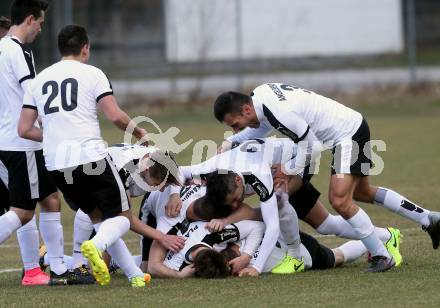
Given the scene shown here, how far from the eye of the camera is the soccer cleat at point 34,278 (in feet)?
24.8

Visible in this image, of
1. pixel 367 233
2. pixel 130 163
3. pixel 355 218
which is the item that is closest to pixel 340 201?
pixel 355 218

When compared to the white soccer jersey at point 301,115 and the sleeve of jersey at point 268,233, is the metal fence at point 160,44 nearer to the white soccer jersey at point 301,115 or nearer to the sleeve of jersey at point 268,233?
the white soccer jersey at point 301,115

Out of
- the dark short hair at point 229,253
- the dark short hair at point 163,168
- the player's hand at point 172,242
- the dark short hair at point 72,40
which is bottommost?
the dark short hair at point 229,253

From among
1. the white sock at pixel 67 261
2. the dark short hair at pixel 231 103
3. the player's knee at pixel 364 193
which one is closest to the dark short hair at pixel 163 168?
→ the dark short hair at pixel 231 103

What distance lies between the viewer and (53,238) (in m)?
7.76

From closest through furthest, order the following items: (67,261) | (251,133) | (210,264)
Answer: (210,264)
(67,261)
(251,133)

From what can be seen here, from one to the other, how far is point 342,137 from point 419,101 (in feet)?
60.3

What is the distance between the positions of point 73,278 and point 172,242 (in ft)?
2.61

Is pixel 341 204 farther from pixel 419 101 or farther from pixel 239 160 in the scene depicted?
pixel 419 101

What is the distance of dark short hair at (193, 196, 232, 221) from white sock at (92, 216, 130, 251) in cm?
80

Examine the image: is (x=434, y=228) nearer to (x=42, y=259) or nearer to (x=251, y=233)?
(x=251, y=233)

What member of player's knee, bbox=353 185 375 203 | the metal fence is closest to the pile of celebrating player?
player's knee, bbox=353 185 375 203

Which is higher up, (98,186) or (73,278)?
(98,186)

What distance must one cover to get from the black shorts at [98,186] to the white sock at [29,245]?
2.56 ft
